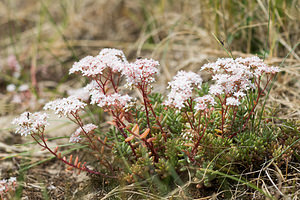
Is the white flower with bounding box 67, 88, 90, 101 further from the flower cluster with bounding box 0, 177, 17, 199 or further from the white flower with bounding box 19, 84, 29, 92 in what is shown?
the flower cluster with bounding box 0, 177, 17, 199

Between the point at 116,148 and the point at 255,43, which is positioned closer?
the point at 116,148

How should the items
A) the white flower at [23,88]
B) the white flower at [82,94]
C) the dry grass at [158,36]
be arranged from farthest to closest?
the white flower at [23,88] < the dry grass at [158,36] < the white flower at [82,94]

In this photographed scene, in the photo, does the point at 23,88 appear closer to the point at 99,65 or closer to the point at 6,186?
the point at 6,186

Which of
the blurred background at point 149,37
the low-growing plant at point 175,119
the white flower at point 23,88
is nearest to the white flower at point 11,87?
the blurred background at point 149,37

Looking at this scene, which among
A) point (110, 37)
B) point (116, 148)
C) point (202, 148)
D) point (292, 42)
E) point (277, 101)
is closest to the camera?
point (202, 148)

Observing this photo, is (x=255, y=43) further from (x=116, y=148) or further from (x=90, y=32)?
(x=90, y=32)

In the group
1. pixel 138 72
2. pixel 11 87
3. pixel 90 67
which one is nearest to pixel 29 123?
pixel 90 67

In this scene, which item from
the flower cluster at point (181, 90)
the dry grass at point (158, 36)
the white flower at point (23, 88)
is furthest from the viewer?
the white flower at point (23, 88)

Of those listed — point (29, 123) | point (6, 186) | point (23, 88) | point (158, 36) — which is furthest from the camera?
point (158, 36)

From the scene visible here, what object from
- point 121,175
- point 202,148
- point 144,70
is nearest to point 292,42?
point 202,148

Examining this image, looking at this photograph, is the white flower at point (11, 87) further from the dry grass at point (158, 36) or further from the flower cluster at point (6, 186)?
the flower cluster at point (6, 186)

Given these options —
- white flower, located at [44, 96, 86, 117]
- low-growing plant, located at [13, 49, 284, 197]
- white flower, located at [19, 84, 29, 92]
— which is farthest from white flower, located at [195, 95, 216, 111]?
white flower, located at [19, 84, 29, 92]
